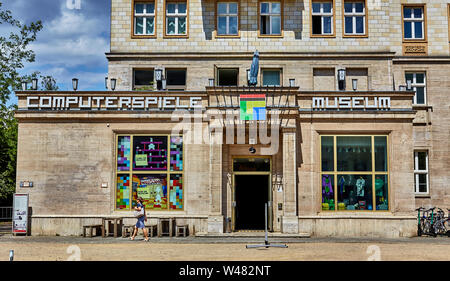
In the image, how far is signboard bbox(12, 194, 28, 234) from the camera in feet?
68.3

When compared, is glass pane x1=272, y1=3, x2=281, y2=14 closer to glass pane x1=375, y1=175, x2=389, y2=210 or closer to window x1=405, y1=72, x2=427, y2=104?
window x1=405, y1=72, x2=427, y2=104

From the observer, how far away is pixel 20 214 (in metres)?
20.8

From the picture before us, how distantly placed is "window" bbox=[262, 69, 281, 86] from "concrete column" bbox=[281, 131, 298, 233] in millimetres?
6355

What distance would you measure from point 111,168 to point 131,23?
9.07 meters

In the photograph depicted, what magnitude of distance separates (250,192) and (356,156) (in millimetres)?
4671

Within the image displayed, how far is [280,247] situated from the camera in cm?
1712

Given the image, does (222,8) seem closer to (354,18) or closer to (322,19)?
(322,19)

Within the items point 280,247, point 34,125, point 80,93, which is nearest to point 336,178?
point 280,247

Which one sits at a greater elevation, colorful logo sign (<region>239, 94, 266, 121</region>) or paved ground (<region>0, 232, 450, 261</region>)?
colorful logo sign (<region>239, 94, 266, 121</region>)

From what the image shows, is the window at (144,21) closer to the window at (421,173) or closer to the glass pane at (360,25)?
the glass pane at (360,25)

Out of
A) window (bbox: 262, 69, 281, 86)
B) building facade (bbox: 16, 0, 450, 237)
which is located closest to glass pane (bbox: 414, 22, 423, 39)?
building facade (bbox: 16, 0, 450, 237)

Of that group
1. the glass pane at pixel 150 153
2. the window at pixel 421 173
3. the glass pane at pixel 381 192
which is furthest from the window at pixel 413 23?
the glass pane at pixel 150 153

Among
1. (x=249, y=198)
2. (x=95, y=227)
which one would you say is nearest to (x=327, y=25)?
(x=249, y=198)
